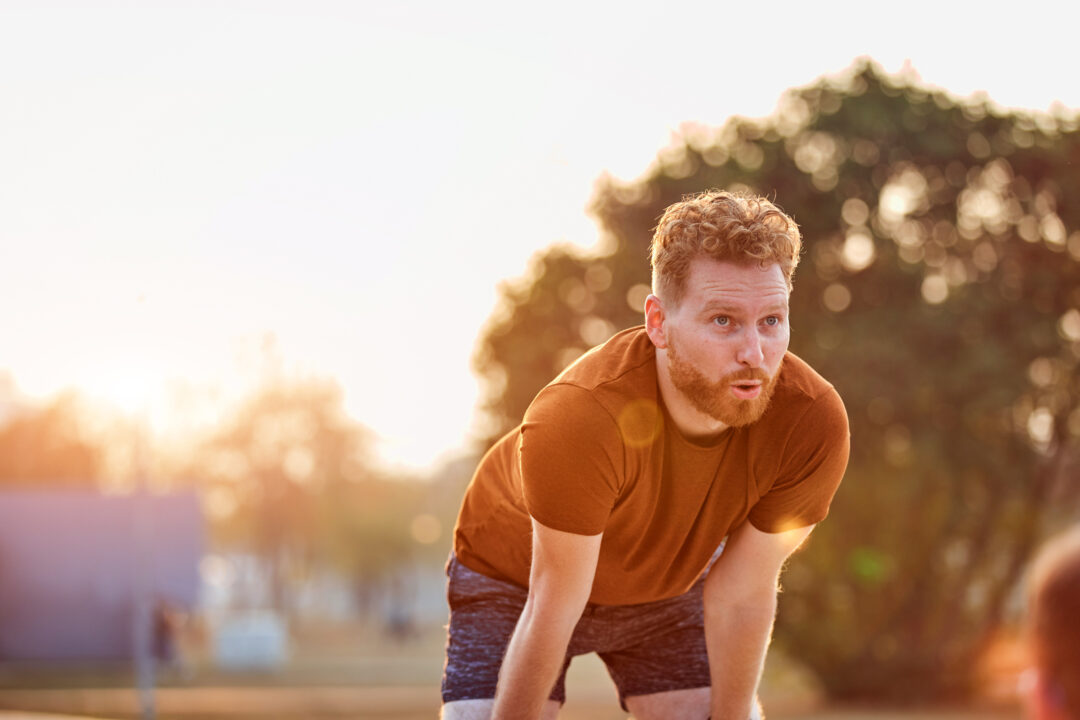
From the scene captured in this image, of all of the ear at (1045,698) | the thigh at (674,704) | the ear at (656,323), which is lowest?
the thigh at (674,704)

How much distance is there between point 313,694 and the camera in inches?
1056

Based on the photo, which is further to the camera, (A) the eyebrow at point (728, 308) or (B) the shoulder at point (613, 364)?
(B) the shoulder at point (613, 364)

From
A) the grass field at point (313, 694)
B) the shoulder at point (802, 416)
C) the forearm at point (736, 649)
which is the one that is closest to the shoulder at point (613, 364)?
the shoulder at point (802, 416)

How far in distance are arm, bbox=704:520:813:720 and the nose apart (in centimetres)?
70

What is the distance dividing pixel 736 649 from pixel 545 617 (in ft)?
2.46

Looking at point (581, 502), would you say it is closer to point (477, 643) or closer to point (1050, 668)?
point (477, 643)

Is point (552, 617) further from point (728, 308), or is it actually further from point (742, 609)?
point (728, 308)

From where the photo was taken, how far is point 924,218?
20250 millimetres

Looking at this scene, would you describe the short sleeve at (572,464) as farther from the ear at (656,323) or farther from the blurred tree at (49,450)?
the blurred tree at (49,450)

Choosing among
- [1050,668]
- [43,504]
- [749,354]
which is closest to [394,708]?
[43,504]

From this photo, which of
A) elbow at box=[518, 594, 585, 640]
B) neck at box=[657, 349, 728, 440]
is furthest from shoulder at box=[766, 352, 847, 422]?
elbow at box=[518, 594, 585, 640]

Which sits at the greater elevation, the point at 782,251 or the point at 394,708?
the point at 782,251

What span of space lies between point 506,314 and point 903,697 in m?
8.86

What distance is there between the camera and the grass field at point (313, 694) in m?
20.9
